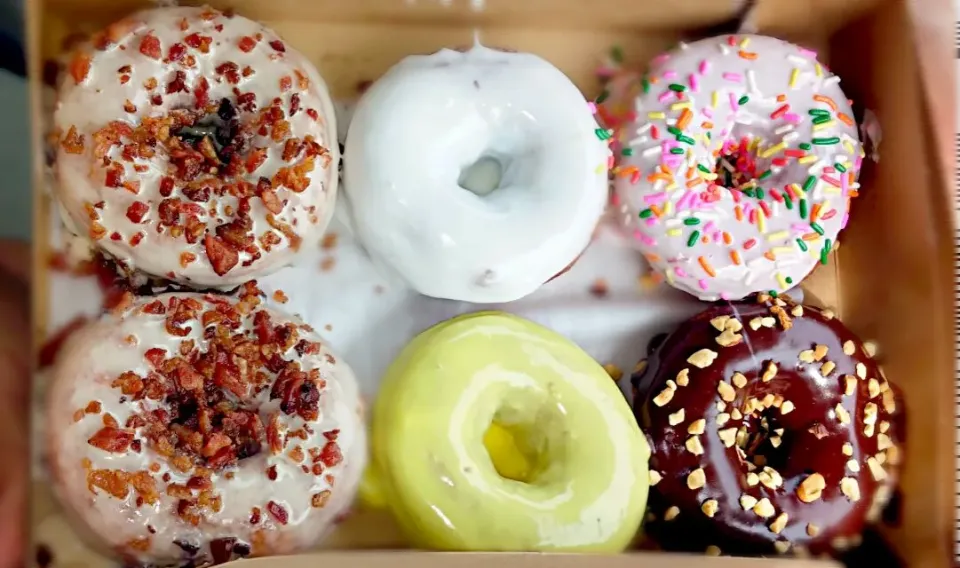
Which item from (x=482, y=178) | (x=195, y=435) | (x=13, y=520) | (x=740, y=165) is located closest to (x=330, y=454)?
(x=195, y=435)

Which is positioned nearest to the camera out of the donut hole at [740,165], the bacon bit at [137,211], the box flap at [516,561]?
the box flap at [516,561]

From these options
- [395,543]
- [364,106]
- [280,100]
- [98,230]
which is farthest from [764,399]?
[98,230]

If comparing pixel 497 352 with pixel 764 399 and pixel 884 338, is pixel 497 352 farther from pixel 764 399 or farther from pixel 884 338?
pixel 884 338

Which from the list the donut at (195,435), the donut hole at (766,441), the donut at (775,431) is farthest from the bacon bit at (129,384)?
the donut hole at (766,441)

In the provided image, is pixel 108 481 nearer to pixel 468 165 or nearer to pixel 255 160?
pixel 255 160

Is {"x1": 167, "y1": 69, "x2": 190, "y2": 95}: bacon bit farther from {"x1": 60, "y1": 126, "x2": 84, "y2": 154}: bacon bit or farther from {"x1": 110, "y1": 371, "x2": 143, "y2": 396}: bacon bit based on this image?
{"x1": 110, "y1": 371, "x2": 143, "y2": 396}: bacon bit

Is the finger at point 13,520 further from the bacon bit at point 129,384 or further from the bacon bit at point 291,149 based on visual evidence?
the bacon bit at point 291,149
